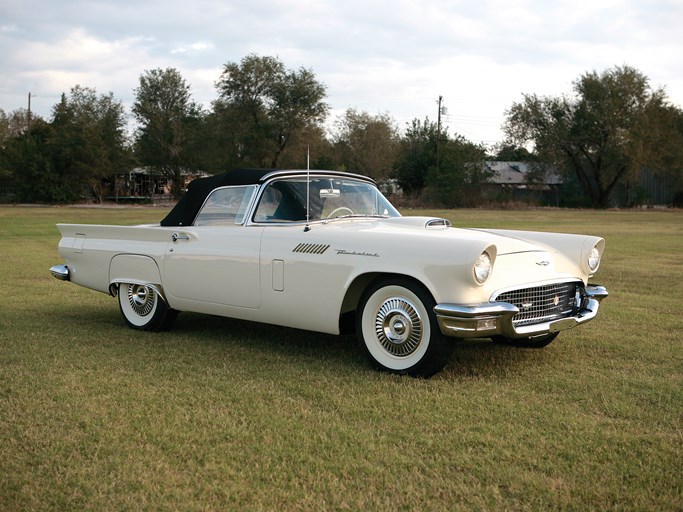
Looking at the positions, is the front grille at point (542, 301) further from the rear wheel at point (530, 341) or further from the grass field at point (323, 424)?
the rear wheel at point (530, 341)

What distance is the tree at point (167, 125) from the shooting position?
218ft

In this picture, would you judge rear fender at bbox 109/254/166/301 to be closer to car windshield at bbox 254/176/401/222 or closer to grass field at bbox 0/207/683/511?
grass field at bbox 0/207/683/511

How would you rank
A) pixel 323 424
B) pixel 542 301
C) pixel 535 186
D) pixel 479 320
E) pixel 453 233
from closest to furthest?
pixel 323 424 < pixel 479 320 < pixel 542 301 < pixel 453 233 < pixel 535 186

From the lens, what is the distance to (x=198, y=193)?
21.6ft

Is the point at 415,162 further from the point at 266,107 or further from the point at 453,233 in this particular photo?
the point at 453,233

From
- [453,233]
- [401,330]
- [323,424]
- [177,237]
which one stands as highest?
[453,233]

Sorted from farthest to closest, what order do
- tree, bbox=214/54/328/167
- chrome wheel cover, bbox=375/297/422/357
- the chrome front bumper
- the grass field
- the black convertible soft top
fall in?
1. tree, bbox=214/54/328/167
2. the black convertible soft top
3. chrome wheel cover, bbox=375/297/422/357
4. the chrome front bumper
5. the grass field

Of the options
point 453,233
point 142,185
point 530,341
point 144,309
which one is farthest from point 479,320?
point 142,185

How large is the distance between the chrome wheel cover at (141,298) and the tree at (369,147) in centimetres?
5928

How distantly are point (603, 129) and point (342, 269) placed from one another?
2075 inches

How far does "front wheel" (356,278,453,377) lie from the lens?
489cm

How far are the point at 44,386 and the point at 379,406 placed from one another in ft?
7.25

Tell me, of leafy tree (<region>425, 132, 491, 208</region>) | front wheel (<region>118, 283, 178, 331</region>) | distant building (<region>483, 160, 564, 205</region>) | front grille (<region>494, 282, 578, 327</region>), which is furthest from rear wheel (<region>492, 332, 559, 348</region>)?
distant building (<region>483, 160, 564, 205</region>)

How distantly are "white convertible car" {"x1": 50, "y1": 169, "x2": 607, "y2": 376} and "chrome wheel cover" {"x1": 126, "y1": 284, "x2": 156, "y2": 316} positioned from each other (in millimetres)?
11
